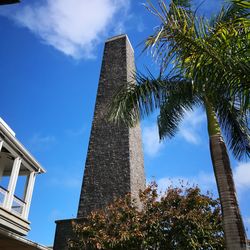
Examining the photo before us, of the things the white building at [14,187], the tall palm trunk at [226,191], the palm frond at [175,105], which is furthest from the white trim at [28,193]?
the tall palm trunk at [226,191]

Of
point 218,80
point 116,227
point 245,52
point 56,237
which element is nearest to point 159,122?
point 218,80

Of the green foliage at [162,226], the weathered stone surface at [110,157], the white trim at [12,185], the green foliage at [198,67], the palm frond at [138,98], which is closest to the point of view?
the green foliage at [198,67]

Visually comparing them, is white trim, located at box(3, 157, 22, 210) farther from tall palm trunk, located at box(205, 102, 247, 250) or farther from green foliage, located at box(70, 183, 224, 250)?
tall palm trunk, located at box(205, 102, 247, 250)

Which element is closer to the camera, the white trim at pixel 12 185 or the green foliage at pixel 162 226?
the green foliage at pixel 162 226

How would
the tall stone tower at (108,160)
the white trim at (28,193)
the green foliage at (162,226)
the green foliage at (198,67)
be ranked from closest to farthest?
the green foliage at (198,67) < the green foliage at (162,226) < the white trim at (28,193) < the tall stone tower at (108,160)

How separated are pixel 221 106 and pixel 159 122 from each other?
1667 mm

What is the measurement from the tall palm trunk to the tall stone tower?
866cm

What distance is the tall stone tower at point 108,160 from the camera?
50.5ft

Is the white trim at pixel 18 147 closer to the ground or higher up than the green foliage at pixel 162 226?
higher up

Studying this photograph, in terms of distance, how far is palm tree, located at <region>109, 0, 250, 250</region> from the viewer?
422 centimetres

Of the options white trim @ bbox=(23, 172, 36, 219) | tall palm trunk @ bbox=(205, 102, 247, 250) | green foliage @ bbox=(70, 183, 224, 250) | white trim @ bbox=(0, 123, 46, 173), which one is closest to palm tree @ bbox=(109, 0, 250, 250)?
tall palm trunk @ bbox=(205, 102, 247, 250)

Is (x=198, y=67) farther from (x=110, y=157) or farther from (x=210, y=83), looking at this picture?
(x=110, y=157)

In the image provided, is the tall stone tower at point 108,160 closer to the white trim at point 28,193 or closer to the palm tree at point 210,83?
the white trim at point 28,193

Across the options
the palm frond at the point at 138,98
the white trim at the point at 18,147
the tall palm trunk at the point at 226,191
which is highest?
the white trim at the point at 18,147
